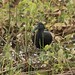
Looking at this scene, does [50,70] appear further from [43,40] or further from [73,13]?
[73,13]

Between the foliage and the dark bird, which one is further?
the dark bird

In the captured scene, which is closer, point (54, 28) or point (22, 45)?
point (22, 45)

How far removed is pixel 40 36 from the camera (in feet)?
14.0

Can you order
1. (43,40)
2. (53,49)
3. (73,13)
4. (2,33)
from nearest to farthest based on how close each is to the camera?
(53,49) → (43,40) → (2,33) → (73,13)

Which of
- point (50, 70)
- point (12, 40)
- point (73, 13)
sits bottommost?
point (50, 70)

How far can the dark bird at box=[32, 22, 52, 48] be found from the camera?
4.25 metres

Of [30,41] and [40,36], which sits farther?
[30,41]

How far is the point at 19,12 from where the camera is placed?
16.1ft

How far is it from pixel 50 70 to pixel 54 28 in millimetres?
1224

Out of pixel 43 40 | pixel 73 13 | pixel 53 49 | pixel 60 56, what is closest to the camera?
pixel 60 56

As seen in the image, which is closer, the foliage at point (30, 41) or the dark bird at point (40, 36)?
the foliage at point (30, 41)

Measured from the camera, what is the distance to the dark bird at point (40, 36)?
14.0 feet

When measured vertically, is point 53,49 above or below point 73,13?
below

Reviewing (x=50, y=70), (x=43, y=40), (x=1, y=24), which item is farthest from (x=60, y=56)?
(x=1, y=24)
